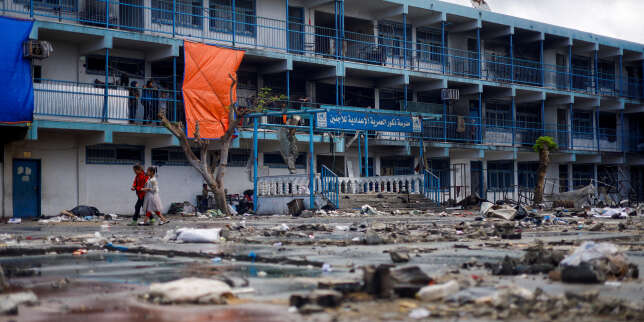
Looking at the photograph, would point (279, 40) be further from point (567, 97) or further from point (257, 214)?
point (567, 97)

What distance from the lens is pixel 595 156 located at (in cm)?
4159

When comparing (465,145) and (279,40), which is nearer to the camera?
(279,40)

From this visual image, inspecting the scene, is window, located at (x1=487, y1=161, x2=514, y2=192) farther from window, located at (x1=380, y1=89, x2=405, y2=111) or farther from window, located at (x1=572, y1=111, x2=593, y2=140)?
window, located at (x1=380, y1=89, x2=405, y2=111)

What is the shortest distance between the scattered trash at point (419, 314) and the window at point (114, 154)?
74.8 feet

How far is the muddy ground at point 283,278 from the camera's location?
4.33 m

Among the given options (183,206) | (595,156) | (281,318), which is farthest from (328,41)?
(281,318)

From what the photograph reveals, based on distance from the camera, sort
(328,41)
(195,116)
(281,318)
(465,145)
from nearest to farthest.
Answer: (281,318)
(195,116)
(328,41)
(465,145)

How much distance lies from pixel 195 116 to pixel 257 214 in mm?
4372

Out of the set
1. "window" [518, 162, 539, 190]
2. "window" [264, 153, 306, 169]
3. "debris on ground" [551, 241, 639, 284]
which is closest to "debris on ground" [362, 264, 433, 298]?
"debris on ground" [551, 241, 639, 284]

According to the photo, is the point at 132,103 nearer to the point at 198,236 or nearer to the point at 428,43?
Result: the point at 198,236

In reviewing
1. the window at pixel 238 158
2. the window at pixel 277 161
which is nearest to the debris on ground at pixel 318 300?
the window at pixel 238 158

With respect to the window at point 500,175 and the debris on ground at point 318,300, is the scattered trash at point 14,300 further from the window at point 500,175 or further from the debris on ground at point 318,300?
the window at point 500,175

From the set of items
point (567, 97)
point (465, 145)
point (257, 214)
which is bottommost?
point (257, 214)

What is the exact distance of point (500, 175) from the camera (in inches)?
1537
